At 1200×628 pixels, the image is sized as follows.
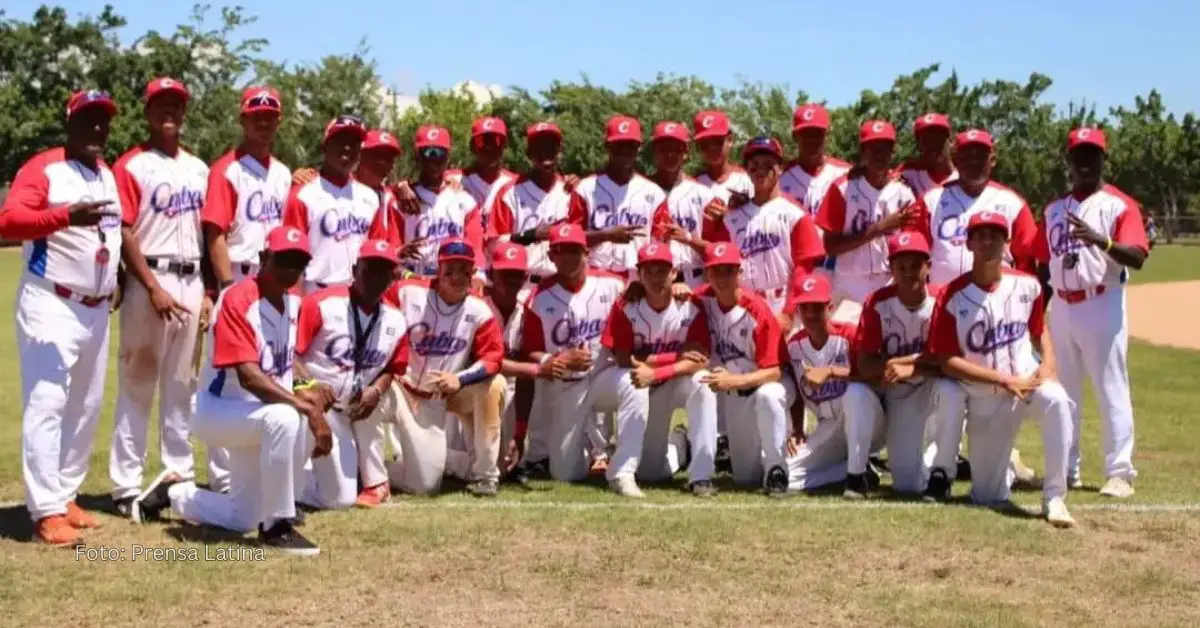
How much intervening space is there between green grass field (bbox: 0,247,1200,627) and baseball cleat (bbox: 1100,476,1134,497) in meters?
0.16

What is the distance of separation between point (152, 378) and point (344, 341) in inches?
42.4

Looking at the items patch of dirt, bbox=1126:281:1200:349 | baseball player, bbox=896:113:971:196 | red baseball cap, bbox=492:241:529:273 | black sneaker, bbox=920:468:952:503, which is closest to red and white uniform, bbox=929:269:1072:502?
black sneaker, bbox=920:468:952:503

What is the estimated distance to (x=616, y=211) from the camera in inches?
360

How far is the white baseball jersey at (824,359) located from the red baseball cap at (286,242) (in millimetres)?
3270

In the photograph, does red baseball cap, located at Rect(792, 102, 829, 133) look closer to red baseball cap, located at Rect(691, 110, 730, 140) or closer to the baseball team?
the baseball team

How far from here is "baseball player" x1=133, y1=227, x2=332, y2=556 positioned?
645cm

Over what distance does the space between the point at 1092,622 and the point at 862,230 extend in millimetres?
3986

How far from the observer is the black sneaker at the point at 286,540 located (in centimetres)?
632

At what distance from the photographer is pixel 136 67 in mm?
57094

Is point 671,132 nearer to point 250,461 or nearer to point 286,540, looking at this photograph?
point 250,461

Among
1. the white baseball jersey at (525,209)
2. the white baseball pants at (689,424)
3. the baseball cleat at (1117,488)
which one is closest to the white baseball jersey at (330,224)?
the white baseball jersey at (525,209)

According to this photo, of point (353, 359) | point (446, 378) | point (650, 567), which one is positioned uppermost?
point (353, 359)

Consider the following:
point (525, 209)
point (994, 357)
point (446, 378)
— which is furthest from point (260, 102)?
point (994, 357)

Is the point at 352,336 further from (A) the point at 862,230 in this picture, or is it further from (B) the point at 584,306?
(A) the point at 862,230
